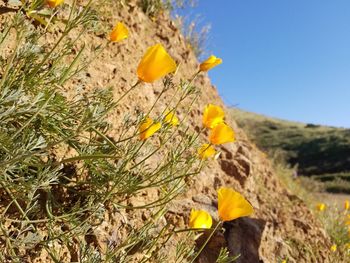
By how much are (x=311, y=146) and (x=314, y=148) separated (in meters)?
0.69

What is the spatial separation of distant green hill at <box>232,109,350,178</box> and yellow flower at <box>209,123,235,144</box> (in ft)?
66.4

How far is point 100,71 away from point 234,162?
67.5 inches

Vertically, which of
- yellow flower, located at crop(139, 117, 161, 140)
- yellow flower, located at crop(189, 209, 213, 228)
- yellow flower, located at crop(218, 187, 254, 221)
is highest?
yellow flower, located at crop(139, 117, 161, 140)

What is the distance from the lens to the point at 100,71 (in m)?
2.88

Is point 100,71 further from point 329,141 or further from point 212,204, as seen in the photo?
point 329,141

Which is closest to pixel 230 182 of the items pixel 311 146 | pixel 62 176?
pixel 62 176

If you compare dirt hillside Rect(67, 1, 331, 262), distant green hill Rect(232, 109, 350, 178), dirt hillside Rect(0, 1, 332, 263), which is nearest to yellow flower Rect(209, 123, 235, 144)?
dirt hillside Rect(0, 1, 332, 263)

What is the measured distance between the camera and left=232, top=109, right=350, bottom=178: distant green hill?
88.7 feet

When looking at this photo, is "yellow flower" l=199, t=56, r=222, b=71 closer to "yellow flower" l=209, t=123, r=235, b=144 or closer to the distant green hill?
"yellow flower" l=209, t=123, r=235, b=144

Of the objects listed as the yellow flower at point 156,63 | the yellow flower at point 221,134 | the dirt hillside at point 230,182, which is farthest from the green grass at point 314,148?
the yellow flower at point 156,63

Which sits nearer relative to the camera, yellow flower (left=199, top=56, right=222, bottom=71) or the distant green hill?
yellow flower (left=199, top=56, right=222, bottom=71)

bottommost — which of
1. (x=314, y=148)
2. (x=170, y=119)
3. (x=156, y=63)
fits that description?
(x=170, y=119)

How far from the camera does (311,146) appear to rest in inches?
1280

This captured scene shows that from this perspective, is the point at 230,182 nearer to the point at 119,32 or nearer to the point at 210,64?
the point at 210,64
